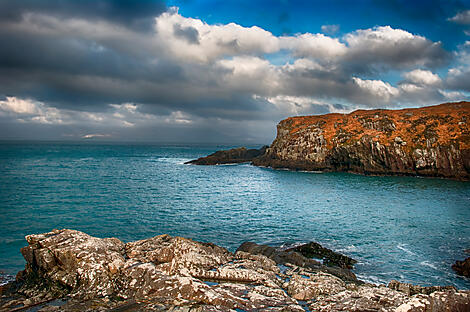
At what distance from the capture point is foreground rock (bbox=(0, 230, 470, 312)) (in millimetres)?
10094

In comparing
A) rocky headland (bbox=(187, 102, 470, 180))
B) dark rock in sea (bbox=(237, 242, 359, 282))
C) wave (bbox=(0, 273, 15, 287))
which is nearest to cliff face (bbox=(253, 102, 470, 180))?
rocky headland (bbox=(187, 102, 470, 180))

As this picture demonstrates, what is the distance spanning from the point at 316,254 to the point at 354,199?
101 ft

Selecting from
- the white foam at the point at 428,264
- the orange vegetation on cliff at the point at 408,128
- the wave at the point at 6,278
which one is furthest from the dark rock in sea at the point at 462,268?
the orange vegetation on cliff at the point at 408,128

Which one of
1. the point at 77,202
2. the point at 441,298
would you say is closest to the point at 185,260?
the point at 441,298

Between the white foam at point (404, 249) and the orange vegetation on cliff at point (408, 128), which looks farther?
the orange vegetation on cliff at point (408, 128)

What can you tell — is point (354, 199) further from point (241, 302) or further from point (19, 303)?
point (19, 303)

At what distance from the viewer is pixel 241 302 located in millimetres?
10539

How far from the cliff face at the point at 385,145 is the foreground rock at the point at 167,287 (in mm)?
80141

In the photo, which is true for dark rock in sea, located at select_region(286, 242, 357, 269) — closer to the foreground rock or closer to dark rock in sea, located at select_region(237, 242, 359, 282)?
dark rock in sea, located at select_region(237, 242, 359, 282)

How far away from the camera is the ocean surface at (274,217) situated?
24.6 metres

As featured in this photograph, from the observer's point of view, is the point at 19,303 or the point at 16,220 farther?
the point at 16,220

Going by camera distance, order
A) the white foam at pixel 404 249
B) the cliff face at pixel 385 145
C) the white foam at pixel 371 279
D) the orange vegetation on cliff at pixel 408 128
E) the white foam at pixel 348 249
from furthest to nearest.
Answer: the orange vegetation on cliff at pixel 408 128, the cliff face at pixel 385 145, the white foam at pixel 348 249, the white foam at pixel 404 249, the white foam at pixel 371 279

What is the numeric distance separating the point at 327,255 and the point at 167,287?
660 inches

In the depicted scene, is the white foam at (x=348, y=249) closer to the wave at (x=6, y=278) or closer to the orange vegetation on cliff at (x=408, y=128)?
the wave at (x=6, y=278)
